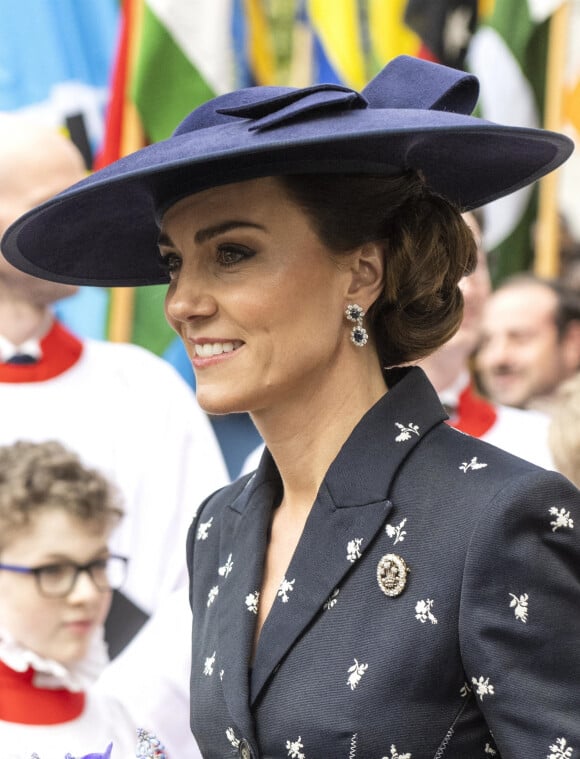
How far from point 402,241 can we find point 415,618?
1.54ft

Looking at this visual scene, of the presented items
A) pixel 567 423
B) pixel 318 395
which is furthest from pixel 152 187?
pixel 567 423

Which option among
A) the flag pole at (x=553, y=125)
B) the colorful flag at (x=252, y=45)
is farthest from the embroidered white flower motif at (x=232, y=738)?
the flag pole at (x=553, y=125)

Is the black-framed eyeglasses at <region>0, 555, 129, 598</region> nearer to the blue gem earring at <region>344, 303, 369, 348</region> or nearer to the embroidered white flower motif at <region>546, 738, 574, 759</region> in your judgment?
the blue gem earring at <region>344, 303, 369, 348</region>

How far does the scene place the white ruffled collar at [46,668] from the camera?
221 cm

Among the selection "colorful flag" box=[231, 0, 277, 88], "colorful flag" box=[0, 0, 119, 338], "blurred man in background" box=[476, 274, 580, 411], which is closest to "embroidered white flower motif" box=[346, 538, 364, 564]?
"colorful flag" box=[0, 0, 119, 338]

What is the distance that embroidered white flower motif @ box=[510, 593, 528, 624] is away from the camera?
1163 mm

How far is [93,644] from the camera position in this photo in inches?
92.5

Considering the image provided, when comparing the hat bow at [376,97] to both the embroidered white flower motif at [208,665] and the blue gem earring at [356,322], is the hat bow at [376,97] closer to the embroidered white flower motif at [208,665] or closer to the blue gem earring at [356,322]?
the blue gem earring at [356,322]

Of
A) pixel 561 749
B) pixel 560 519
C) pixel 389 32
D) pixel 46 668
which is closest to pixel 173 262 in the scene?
pixel 560 519

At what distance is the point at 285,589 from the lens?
53.0 inches

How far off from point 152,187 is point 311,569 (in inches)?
20.1

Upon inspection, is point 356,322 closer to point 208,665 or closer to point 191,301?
point 191,301

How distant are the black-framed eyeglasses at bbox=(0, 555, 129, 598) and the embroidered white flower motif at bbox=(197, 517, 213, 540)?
0.71m

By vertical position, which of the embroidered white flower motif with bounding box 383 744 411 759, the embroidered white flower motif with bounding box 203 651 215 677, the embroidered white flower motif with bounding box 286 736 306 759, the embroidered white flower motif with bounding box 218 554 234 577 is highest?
the embroidered white flower motif with bounding box 218 554 234 577
